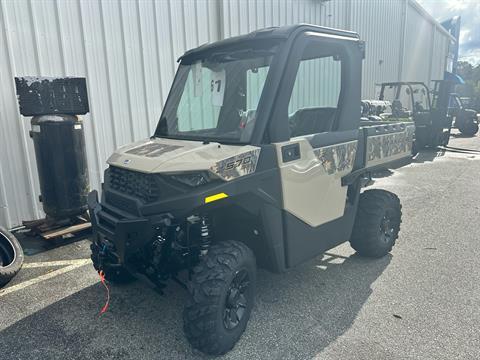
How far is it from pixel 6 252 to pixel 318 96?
12.8ft

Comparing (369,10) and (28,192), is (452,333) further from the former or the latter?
(369,10)

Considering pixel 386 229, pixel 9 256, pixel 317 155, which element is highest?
pixel 317 155

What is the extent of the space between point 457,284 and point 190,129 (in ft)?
9.90

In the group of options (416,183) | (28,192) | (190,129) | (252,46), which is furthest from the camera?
(416,183)

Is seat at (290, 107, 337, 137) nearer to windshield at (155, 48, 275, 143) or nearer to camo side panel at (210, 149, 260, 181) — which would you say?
windshield at (155, 48, 275, 143)

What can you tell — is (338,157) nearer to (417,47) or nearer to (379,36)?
→ (379,36)

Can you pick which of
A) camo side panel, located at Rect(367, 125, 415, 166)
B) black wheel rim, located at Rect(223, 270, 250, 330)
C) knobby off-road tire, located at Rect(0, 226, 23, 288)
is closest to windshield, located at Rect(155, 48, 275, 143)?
black wheel rim, located at Rect(223, 270, 250, 330)

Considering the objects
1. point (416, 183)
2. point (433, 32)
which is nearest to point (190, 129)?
point (416, 183)

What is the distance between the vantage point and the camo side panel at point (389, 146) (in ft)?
13.5

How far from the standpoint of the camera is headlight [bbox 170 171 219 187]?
2.69 metres

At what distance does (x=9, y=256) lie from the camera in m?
4.41

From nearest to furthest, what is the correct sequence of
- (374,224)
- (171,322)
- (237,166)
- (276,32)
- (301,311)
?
(237,166), (276,32), (171,322), (301,311), (374,224)

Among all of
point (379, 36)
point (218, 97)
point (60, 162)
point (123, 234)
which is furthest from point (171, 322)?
point (379, 36)

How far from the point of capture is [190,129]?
3.52 m
